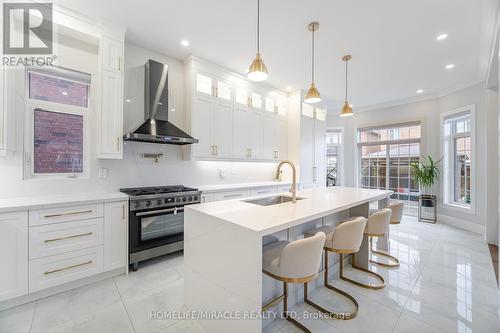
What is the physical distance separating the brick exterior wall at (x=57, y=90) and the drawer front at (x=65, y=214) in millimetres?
1392

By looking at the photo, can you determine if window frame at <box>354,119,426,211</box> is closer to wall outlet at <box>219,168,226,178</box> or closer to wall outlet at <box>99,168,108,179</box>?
wall outlet at <box>219,168,226,178</box>

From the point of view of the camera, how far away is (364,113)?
20.4 ft

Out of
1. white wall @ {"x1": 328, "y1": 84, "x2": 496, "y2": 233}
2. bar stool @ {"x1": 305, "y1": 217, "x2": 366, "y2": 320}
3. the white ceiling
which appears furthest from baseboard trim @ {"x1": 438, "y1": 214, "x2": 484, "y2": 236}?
bar stool @ {"x1": 305, "y1": 217, "x2": 366, "y2": 320}

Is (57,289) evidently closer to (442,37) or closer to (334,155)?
(442,37)

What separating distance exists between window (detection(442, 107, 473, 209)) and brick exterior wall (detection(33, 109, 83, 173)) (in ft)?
22.4

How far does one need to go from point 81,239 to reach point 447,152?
22.6ft

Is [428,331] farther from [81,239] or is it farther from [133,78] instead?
[133,78]

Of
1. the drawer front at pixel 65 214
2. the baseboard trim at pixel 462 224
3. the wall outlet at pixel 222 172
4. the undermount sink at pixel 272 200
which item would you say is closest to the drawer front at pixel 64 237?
the drawer front at pixel 65 214

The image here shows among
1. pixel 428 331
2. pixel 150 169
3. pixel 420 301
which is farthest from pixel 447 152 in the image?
pixel 150 169

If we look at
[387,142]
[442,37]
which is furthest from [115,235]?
[387,142]

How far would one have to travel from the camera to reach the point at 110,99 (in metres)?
2.66

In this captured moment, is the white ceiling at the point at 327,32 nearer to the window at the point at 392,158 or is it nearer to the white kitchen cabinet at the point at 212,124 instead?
the white kitchen cabinet at the point at 212,124

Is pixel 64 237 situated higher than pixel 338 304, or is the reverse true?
pixel 64 237

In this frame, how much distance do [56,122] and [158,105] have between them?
1.20 meters
